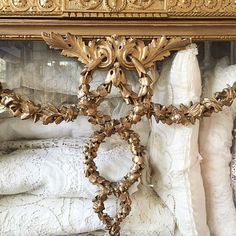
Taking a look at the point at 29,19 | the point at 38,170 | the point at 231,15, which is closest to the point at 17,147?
the point at 38,170

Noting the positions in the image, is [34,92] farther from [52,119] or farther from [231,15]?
[231,15]

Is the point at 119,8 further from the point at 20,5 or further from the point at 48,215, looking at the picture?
the point at 48,215

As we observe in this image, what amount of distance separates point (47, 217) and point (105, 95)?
0.61 feet

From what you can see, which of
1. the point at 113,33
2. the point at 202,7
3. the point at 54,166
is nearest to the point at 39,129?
the point at 54,166

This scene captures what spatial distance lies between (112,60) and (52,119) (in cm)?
11

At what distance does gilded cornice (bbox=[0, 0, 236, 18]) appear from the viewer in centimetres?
62

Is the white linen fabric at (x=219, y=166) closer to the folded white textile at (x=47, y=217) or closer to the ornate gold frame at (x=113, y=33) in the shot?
the ornate gold frame at (x=113, y=33)

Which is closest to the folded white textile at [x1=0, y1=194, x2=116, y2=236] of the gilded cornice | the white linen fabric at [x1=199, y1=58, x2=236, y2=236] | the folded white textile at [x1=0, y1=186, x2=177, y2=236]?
the folded white textile at [x1=0, y1=186, x2=177, y2=236]

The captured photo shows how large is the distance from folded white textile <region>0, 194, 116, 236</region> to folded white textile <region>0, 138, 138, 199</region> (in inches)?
0.6

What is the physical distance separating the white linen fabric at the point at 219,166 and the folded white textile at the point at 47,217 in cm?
15

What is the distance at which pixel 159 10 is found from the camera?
0.64 meters

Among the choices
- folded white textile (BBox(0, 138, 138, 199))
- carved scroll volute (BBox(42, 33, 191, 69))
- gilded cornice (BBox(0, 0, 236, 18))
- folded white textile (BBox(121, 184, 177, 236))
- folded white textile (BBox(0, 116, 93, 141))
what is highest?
gilded cornice (BBox(0, 0, 236, 18))

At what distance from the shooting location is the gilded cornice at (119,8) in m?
0.62

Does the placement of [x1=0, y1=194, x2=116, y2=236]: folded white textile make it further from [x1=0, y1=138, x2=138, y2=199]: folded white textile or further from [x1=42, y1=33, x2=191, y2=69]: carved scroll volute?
[x1=42, y1=33, x2=191, y2=69]: carved scroll volute
